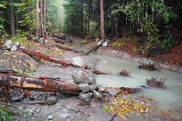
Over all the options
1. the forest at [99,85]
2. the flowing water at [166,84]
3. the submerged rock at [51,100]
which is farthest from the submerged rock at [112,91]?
the submerged rock at [51,100]

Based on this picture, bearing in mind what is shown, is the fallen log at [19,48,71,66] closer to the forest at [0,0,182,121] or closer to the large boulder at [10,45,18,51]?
the forest at [0,0,182,121]

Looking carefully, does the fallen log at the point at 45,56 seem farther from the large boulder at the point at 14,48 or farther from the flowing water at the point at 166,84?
the flowing water at the point at 166,84

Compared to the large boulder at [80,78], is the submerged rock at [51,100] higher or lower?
lower

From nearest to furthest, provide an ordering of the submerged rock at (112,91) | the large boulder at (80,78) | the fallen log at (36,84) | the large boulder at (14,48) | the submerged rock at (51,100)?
the fallen log at (36,84) → the submerged rock at (51,100) → the large boulder at (80,78) → the submerged rock at (112,91) → the large boulder at (14,48)

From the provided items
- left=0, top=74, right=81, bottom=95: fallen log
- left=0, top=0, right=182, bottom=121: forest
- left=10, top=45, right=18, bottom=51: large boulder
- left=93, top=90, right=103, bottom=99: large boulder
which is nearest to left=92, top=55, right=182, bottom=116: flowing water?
left=0, top=0, right=182, bottom=121: forest

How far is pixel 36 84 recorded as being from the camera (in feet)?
14.3

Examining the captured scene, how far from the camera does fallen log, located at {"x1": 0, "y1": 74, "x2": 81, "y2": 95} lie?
4061mm

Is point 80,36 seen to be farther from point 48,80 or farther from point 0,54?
point 48,80

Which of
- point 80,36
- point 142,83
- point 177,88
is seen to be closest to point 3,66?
point 142,83

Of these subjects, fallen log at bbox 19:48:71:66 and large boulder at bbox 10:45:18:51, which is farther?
fallen log at bbox 19:48:71:66

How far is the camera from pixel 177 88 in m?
6.98

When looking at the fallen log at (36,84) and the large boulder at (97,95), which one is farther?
the large boulder at (97,95)

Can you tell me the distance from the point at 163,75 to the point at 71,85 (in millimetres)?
7475

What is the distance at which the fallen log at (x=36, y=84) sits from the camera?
160 inches
